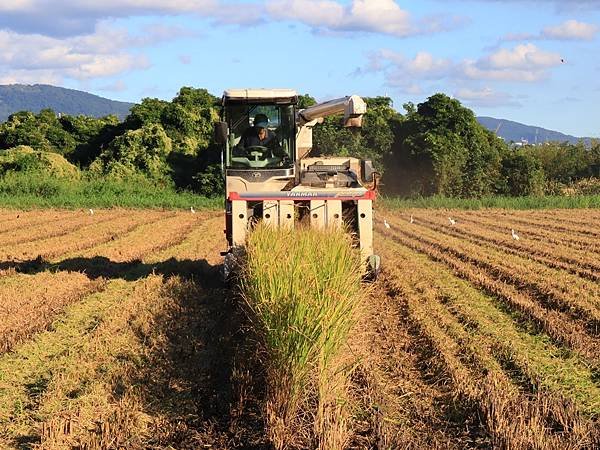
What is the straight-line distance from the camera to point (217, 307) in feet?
33.8

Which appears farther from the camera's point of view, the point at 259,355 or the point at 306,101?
the point at 306,101

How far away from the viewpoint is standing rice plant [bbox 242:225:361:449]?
547 cm

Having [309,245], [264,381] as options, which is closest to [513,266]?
[309,245]

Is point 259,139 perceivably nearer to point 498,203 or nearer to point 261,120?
point 261,120

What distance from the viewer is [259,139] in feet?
38.7

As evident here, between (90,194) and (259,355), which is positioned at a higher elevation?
(90,194)

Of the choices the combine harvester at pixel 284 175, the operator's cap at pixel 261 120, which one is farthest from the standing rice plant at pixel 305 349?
the operator's cap at pixel 261 120

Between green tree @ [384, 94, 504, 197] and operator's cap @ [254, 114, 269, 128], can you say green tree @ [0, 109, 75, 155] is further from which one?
operator's cap @ [254, 114, 269, 128]

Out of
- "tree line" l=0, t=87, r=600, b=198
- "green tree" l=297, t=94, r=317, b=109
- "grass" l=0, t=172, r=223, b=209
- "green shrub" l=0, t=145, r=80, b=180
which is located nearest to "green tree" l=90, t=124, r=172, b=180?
"tree line" l=0, t=87, r=600, b=198

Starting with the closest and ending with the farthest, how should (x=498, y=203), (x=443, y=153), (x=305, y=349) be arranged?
(x=305, y=349) → (x=498, y=203) → (x=443, y=153)

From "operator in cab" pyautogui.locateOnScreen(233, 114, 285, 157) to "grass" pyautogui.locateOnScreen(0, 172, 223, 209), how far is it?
19.9 meters

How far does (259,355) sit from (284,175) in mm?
5577

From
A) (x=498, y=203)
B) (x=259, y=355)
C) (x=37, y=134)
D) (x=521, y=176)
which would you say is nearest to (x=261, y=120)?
(x=259, y=355)

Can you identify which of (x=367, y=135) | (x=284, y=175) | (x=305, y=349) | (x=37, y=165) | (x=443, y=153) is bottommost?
(x=305, y=349)
